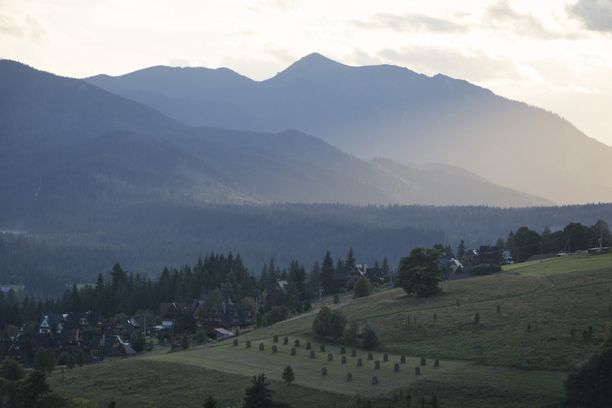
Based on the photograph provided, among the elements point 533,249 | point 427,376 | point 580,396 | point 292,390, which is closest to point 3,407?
point 292,390

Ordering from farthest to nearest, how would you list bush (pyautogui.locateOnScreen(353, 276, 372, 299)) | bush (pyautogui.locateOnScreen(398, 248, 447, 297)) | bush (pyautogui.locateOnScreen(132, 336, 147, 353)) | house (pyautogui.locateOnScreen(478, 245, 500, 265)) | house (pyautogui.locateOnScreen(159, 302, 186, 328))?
1. house (pyautogui.locateOnScreen(478, 245, 500, 265))
2. house (pyautogui.locateOnScreen(159, 302, 186, 328))
3. bush (pyautogui.locateOnScreen(353, 276, 372, 299))
4. bush (pyautogui.locateOnScreen(132, 336, 147, 353))
5. bush (pyautogui.locateOnScreen(398, 248, 447, 297))

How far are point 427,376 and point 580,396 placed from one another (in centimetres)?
1168

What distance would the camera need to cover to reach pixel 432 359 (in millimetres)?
77938

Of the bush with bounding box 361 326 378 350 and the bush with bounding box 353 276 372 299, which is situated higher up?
the bush with bounding box 353 276 372 299

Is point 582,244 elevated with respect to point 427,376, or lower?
elevated

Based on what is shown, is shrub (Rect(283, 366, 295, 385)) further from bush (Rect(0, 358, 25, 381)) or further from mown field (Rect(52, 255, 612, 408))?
bush (Rect(0, 358, 25, 381))

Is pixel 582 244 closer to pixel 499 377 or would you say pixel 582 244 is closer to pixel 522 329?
pixel 522 329

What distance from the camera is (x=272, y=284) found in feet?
493

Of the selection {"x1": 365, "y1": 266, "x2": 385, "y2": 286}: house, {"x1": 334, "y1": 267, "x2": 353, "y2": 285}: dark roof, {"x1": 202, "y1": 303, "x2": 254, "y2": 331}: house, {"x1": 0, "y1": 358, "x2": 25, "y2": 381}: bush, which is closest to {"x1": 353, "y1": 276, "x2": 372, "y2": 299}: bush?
{"x1": 202, "y1": 303, "x2": 254, "y2": 331}: house

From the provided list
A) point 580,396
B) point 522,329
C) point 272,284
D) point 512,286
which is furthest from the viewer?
point 272,284

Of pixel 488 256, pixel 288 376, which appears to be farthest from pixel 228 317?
pixel 288 376

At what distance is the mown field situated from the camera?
68.4 m

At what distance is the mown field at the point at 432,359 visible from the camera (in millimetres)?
68375

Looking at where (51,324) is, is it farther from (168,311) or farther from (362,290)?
(362,290)
